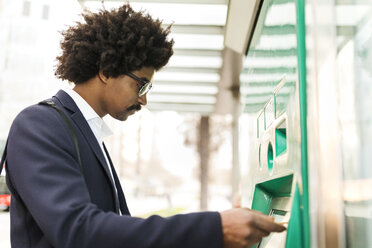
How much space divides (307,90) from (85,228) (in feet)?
2.65

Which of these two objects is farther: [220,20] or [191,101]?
[191,101]

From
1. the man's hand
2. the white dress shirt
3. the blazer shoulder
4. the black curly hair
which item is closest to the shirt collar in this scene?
the white dress shirt

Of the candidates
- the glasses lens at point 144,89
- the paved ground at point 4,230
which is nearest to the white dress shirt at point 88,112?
the glasses lens at point 144,89

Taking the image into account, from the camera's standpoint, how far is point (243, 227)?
1.14m

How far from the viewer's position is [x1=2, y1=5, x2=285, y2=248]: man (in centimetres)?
112

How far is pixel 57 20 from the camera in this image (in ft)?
9.53

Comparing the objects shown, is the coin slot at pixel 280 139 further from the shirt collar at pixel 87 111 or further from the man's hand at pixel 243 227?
the shirt collar at pixel 87 111

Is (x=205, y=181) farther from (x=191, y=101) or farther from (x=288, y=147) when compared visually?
(x=288, y=147)

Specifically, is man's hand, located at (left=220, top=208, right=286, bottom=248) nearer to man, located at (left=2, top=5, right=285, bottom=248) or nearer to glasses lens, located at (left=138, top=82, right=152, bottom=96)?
man, located at (left=2, top=5, right=285, bottom=248)

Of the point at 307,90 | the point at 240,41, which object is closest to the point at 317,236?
the point at 307,90

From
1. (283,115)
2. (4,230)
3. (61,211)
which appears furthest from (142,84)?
(4,230)

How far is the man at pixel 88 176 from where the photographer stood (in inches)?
44.2

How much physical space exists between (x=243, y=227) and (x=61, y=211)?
0.54 m

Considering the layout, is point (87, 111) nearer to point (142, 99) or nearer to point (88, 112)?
point (88, 112)
